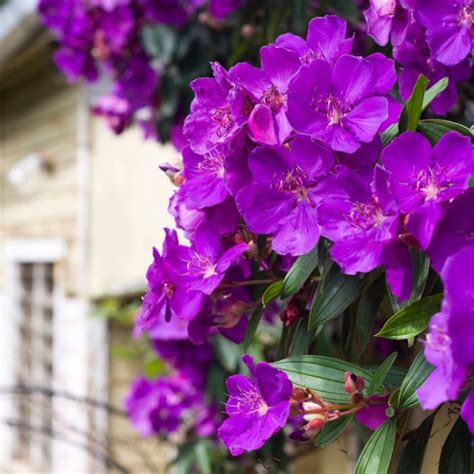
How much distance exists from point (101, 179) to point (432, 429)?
393 cm

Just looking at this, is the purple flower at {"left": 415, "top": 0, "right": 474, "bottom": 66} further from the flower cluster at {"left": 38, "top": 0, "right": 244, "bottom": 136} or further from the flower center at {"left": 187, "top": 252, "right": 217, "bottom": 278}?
the flower cluster at {"left": 38, "top": 0, "right": 244, "bottom": 136}

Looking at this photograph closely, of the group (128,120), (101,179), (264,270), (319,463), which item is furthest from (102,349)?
(264,270)

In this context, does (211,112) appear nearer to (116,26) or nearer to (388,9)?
(388,9)

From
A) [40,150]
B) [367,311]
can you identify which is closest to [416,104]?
[367,311]

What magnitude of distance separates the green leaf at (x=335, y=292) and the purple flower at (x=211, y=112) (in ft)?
0.56

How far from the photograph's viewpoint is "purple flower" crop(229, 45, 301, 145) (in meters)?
0.78

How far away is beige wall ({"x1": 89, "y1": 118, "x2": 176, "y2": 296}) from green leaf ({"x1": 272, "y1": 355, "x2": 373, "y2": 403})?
3.05 meters

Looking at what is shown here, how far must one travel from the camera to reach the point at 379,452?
2.56 feet

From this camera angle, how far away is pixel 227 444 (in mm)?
777

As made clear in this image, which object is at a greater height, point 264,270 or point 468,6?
point 468,6

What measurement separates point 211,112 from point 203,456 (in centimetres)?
183

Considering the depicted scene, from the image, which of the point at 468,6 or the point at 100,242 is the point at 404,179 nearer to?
the point at 468,6

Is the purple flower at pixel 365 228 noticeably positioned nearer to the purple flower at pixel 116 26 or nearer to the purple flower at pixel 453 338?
the purple flower at pixel 453 338

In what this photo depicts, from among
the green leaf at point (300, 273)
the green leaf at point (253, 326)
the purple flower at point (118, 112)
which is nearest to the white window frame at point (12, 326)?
the purple flower at point (118, 112)
